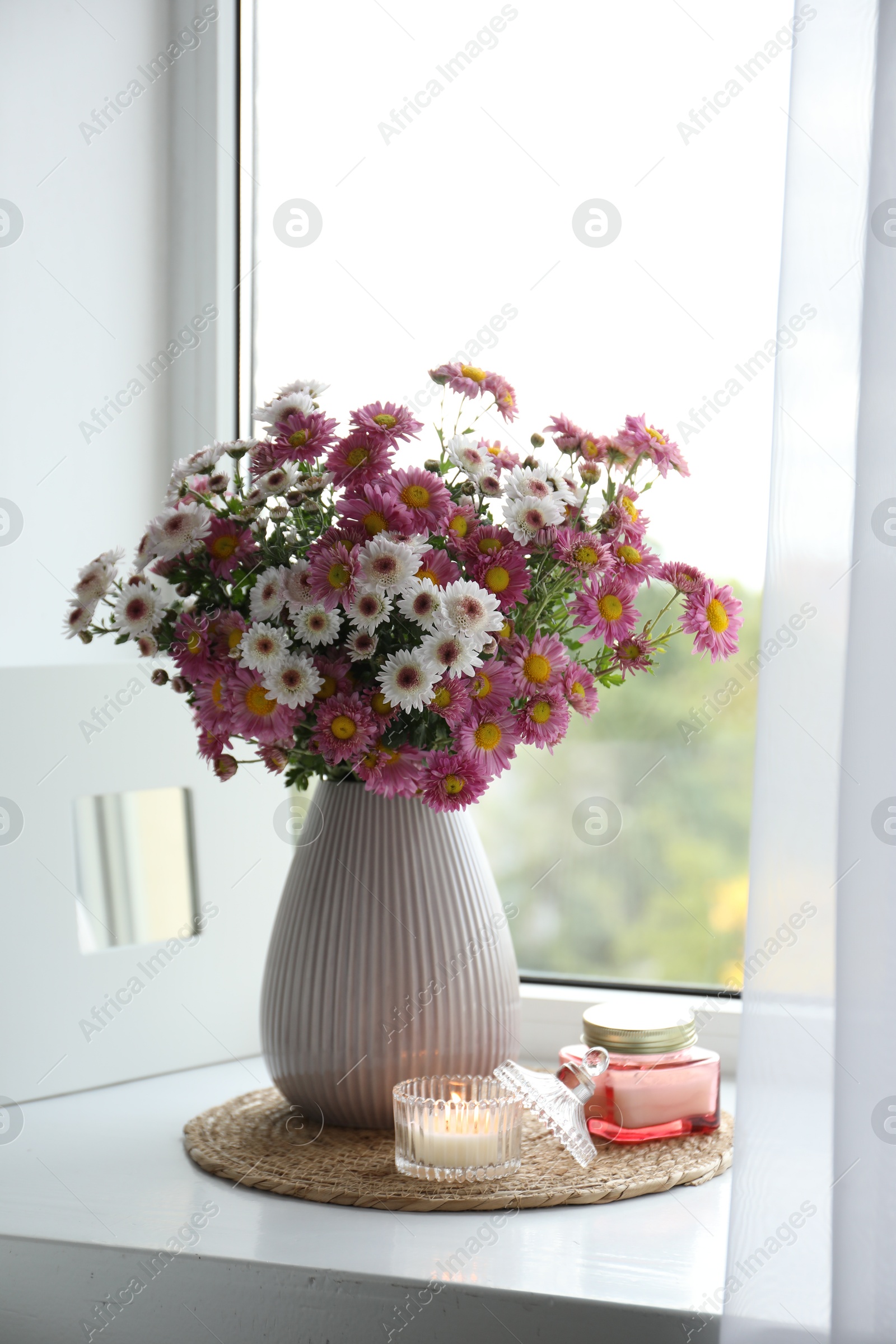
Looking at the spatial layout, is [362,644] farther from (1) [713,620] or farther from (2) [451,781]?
(1) [713,620]

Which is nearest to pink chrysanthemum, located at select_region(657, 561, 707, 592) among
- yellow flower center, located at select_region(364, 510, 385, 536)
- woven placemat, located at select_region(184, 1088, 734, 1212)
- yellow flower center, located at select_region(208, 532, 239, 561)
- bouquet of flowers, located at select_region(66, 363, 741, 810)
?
bouquet of flowers, located at select_region(66, 363, 741, 810)

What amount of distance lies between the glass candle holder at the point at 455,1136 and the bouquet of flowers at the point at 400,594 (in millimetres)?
211

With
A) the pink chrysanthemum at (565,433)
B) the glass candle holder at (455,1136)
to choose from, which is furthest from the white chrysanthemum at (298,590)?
the glass candle holder at (455,1136)

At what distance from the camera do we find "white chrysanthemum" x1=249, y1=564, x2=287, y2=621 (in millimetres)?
825

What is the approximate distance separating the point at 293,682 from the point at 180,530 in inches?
6.0

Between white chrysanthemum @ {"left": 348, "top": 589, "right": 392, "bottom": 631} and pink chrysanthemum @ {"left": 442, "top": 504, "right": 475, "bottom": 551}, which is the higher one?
pink chrysanthemum @ {"left": 442, "top": 504, "right": 475, "bottom": 551}

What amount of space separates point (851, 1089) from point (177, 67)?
4.11ft

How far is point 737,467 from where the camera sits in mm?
1239

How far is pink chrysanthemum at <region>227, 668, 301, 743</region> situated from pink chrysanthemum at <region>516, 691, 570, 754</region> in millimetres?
158

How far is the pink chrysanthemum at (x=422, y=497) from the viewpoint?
2.73 ft

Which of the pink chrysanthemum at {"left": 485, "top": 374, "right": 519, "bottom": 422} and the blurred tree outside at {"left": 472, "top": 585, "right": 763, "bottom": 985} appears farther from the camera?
the blurred tree outside at {"left": 472, "top": 585, "right": 763, "bottom": 985}

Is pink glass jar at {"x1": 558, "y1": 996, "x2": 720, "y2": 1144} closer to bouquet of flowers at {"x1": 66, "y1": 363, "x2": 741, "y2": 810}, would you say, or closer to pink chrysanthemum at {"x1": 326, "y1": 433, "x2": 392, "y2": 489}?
bouquet of flowers at {"x1": 66, "y1": 363, "x2": 741, "y2": 810}

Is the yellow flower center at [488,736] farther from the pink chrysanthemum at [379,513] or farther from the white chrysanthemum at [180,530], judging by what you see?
the white chrysanthemum at [180,530]

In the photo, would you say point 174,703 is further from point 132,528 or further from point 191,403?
point 191,403
